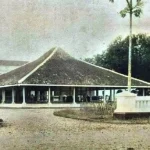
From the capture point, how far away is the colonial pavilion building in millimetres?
30969

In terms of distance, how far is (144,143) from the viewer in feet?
28.1

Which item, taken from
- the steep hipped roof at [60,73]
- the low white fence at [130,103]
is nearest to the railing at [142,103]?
the low white fence at [130,103]

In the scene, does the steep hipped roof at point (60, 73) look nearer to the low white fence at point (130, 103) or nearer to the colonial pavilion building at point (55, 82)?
the colonial pavilion building at point (55, 82)

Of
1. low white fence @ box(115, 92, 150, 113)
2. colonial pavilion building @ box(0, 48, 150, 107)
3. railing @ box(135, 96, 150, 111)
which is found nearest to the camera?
low white fence @ box(115, 92, 150, 113)

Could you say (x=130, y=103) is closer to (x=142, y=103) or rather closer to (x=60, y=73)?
(x=142, y=103)

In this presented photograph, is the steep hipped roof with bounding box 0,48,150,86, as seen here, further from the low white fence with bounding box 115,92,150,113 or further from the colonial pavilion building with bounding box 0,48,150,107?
the low white fence with bounding box 115,92,150,113

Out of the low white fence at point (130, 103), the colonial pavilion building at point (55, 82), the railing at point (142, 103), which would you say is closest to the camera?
the low white fence at point (130, 103)

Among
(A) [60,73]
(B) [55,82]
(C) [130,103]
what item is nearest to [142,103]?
(C) [130,103]

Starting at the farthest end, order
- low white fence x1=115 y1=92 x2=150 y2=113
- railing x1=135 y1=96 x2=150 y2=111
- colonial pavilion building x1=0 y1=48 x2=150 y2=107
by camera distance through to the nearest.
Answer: colonial pavilion building x1=0 y1=48 x2=150 y2=107 < railing x1=135 y1=96 x2=150 y2=111 < low white fence x1=115 y1=92 x2=150 y2=113

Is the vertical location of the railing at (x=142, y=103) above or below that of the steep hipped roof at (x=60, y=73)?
below

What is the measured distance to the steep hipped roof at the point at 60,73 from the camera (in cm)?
3098

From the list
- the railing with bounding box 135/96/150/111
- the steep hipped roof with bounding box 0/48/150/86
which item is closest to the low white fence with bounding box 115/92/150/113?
the railing with bounding box 135/96/150/111

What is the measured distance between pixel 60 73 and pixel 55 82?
46.4 inches

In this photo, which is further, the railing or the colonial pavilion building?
the colonial pavilion building
